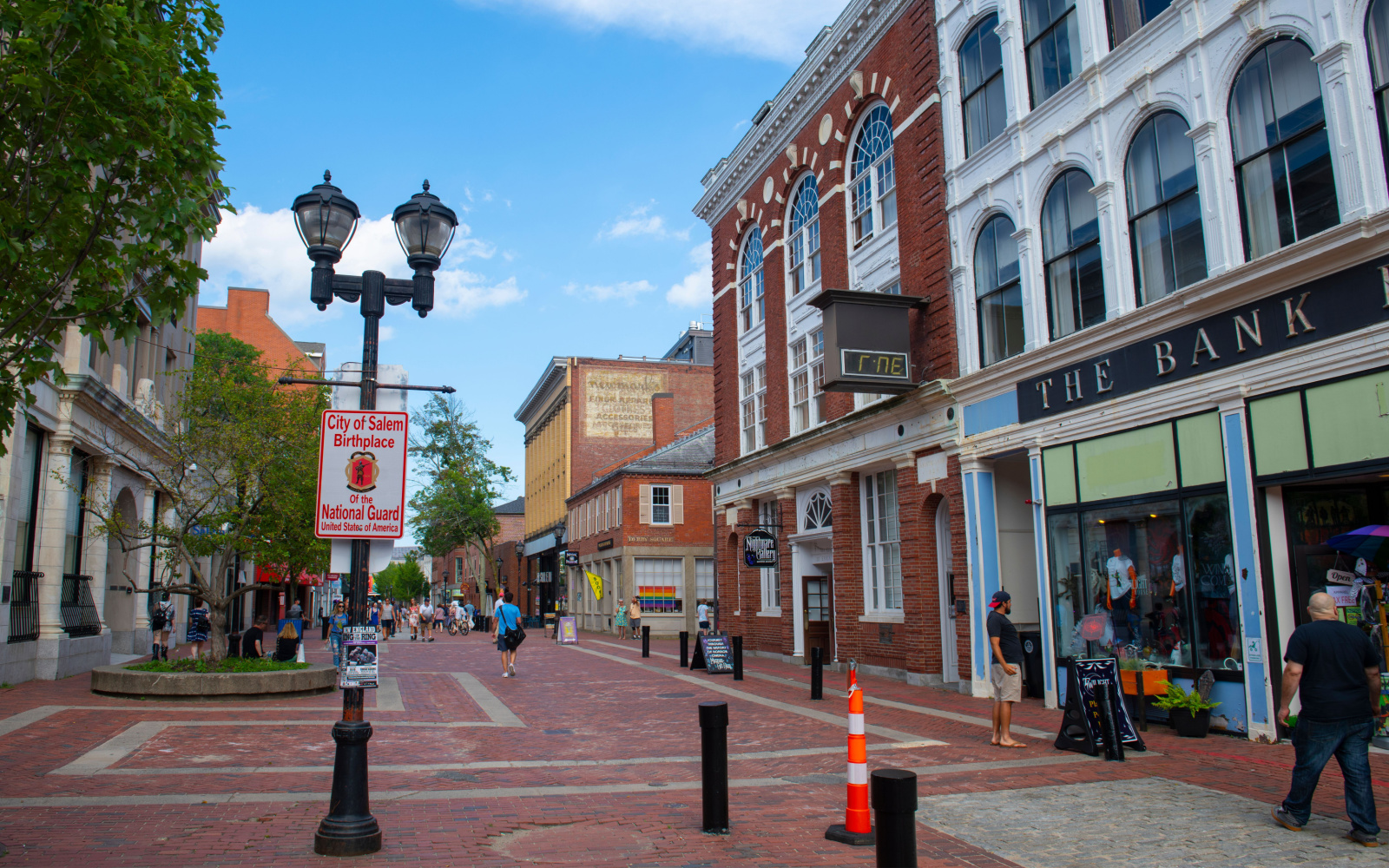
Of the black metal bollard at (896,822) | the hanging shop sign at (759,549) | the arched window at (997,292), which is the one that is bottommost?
the black metal bollard at (896,822)

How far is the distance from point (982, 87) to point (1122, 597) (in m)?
9.31

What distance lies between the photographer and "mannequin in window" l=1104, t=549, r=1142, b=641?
13.2 meters

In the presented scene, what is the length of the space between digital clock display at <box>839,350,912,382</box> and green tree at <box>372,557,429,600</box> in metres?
118

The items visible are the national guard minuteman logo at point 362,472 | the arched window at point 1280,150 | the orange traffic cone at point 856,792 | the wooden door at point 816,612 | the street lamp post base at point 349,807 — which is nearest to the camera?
the street lamp post base at point 349,807

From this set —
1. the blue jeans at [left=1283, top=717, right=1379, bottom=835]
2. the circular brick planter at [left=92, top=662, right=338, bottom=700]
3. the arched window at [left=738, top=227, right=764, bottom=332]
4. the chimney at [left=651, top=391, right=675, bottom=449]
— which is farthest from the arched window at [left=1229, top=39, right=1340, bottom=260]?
the chimney at [left=651, top=391, right=675, bottom=449]

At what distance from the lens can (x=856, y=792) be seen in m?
6.78

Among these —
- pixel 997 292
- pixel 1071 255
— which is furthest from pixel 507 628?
pixel 1071 255

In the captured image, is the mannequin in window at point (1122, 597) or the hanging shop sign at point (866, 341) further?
the hanging shop sign at point (866, 341)

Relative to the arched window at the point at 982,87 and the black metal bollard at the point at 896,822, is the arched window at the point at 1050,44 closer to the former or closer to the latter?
the arched window at the point at 982,87

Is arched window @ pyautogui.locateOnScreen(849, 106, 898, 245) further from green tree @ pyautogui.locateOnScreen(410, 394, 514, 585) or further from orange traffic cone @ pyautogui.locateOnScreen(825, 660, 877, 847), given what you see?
green tree @ pyautogui.locateOnScreen(410, 394, 514, 585)

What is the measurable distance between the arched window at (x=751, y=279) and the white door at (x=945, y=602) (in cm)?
983

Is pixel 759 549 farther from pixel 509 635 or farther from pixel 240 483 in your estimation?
pixel 240 483

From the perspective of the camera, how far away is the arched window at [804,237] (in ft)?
77.0

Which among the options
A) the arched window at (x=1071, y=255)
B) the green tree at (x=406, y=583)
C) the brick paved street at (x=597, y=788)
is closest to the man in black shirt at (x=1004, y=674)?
the brick paved street at (x=597, y=788)
